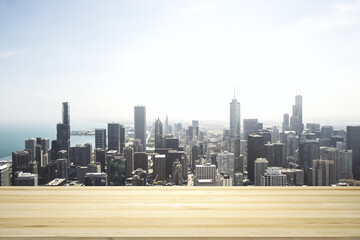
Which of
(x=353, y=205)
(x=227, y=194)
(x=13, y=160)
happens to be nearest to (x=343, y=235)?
(x=353, y=205)

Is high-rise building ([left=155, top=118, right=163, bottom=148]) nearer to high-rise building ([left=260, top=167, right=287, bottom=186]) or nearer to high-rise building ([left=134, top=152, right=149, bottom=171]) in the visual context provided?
high-rise building ([left=134, top=152, right=149, bottom=171])

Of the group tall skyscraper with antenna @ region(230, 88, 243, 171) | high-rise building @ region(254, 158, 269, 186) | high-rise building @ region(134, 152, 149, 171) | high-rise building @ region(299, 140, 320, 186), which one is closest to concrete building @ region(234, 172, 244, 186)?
high-rise building @ region(254, 158, 269, 186)

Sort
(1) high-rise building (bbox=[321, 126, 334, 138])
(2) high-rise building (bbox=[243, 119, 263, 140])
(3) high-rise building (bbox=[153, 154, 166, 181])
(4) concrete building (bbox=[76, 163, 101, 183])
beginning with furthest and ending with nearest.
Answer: (2) high-rise building (bbox=[243, 119, 263, 140]) < (1) high-rise building (bbox=[321, 126, 334, 138]) < (3) high-rise building (bbox=[153, 154, 166, 181]) < (4) concrete building (bbox=[76, 163, 101, 183])

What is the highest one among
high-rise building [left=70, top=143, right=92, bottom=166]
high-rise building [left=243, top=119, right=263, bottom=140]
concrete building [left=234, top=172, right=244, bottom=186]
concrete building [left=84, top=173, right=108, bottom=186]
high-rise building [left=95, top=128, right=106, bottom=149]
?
high-rise building [left=243, top=119, right=263, bottom=140]

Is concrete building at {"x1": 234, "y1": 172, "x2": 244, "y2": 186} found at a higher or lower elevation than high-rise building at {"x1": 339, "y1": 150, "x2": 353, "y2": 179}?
lower

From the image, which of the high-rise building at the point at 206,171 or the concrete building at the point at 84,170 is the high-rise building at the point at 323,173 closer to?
the high-rise building at the point at 206,171

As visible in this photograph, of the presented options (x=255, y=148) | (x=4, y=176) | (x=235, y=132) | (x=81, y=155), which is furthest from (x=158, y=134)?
(x=4, y=176)

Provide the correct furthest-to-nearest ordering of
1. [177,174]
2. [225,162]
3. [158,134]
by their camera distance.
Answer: [158,134] → [225,162] → [177,174]

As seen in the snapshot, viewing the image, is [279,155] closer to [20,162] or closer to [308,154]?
[308,154]
